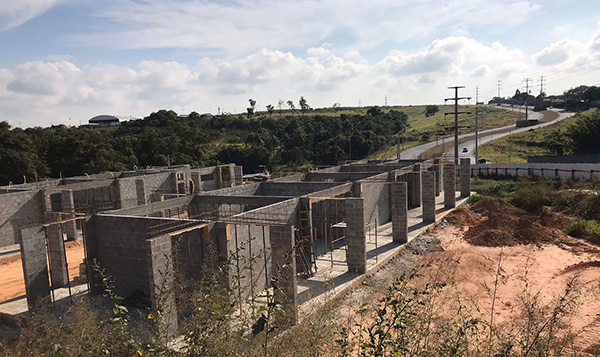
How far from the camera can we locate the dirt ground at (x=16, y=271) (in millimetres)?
13453

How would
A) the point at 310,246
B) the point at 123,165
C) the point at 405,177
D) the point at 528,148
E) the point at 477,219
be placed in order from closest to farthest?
1. the point at 310,246
2. the point at 477,219
3. the point at 405,177
4. the point at 123,165
5. the point at 528,148

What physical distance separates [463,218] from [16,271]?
20.0 metres

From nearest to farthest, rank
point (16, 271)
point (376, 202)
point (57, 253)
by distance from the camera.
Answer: point (57, 253) < point (16, 271) < point (376, 202)

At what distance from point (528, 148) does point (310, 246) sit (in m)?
44.9

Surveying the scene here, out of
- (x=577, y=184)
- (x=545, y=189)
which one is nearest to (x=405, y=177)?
(x=545, y=189)

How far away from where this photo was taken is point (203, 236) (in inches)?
452

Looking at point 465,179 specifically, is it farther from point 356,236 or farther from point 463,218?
point 356,236

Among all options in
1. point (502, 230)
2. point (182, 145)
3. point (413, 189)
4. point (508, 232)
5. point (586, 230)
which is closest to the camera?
point (586, 230)

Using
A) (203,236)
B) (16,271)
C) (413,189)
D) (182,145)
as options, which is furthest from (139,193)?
(182,145)

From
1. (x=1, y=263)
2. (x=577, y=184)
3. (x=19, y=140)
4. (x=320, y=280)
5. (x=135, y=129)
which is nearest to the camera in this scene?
(x=320, y=280)

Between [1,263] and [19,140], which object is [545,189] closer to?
[1,263]

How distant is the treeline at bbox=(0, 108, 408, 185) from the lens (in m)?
32.5

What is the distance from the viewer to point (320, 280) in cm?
1329

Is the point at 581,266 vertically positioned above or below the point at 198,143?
below
